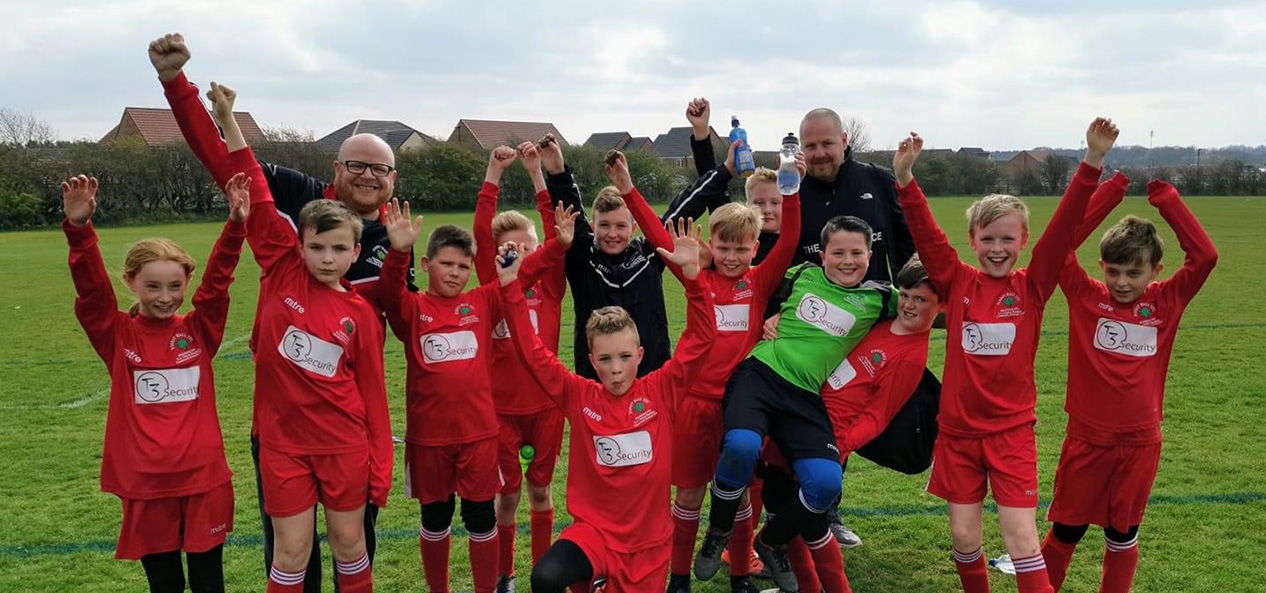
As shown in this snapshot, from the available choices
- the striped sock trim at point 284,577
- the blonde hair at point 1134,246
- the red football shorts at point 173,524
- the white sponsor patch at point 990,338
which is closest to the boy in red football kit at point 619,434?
the striped sock trim at point 284,577

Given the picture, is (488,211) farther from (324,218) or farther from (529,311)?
(324,218)

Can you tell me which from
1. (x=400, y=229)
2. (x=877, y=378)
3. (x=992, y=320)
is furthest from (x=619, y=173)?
(x=992, y=320)

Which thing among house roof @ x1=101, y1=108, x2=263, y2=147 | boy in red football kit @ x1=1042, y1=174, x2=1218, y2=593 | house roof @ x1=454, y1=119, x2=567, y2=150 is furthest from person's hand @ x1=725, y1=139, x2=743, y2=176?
house roof @ x1=454, y1=119, x2=567, y2=150

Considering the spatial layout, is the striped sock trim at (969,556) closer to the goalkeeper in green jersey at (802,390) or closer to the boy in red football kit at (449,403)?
the goalkeeper in green jersey at (802,390)

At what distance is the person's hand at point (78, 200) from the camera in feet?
10.2

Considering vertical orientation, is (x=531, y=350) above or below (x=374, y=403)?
above

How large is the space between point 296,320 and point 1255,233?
95.8 feet

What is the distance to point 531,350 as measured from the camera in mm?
3566

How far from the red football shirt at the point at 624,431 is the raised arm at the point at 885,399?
823mm

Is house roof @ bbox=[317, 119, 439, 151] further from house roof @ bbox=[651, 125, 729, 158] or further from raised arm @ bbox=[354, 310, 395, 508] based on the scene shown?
raised arm @ bbox=[354, 310, 395, 508]

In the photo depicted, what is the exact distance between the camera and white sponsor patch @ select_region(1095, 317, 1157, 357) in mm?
3611

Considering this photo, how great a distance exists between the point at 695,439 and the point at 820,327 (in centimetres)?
81

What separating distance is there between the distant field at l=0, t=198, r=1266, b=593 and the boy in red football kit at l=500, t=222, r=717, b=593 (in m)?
1.07

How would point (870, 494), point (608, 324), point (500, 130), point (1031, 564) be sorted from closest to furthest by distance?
point (1031, 564), point (608, 324), point (870, 494), point (500, 130)
